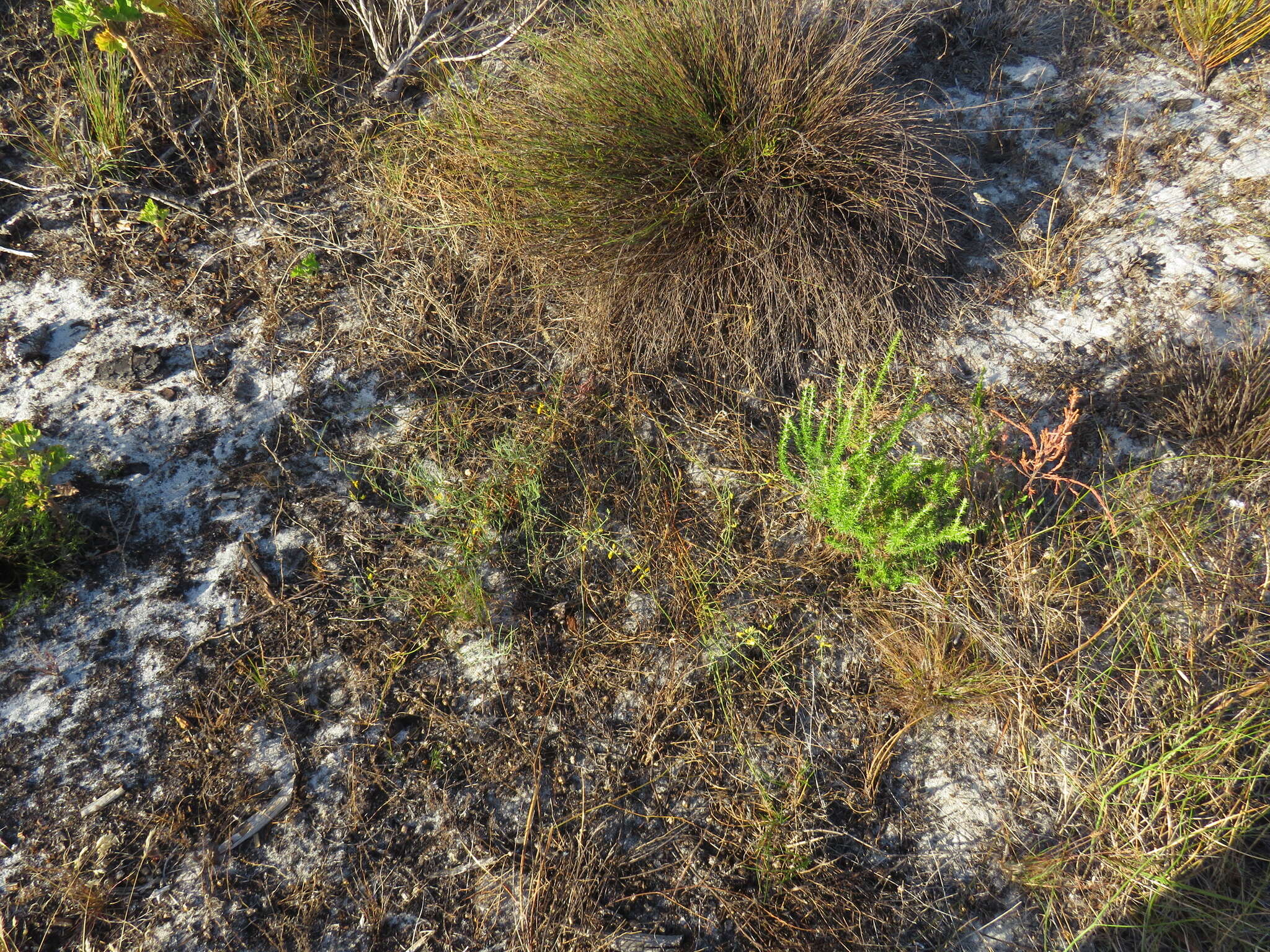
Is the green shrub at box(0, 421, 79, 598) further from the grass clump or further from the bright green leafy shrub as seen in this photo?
the grass clump

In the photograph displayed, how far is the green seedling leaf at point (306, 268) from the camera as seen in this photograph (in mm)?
2621

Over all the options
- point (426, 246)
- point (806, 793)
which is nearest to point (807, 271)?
point (426, 246)

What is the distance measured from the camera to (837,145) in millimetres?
2400

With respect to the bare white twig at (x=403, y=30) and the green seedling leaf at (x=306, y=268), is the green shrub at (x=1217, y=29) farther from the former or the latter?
the green seedling leaf at (x=306, y=268)

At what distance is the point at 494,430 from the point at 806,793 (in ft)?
4.53

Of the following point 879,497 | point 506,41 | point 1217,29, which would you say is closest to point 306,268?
point 506,41

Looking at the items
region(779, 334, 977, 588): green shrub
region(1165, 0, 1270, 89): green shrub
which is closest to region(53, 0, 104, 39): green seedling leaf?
region(779, 334, 977, 588): green shrub

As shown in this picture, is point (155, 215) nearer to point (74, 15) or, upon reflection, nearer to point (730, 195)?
point (74, 15)

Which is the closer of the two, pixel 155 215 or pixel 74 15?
pixel 74 15

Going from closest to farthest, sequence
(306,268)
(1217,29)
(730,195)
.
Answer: (730,195)
(306,268)
(1217,29)

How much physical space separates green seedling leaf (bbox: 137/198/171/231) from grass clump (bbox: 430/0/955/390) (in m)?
1.28

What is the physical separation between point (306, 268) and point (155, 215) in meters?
0.59

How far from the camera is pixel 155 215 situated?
2650 millimetres

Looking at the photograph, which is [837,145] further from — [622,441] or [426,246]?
[426,246]
